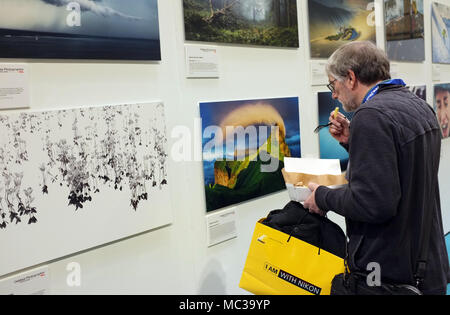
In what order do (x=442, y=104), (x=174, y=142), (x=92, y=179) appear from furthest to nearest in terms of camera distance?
1. (x=442, y=104)
2. (x=174, y=142)
3. (x=92, y=179)

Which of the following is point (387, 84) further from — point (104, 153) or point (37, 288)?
A: point (37, 288)

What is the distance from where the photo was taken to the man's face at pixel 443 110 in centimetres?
487

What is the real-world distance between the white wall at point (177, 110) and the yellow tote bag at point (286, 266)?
0.46 m

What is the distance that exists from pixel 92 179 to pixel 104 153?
132 millimetres

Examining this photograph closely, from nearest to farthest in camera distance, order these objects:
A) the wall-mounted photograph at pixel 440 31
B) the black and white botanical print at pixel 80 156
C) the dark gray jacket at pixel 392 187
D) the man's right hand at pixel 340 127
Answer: the dark gray jacket at pixel 392 187 < the black and white botanical print at pixel 80 156 < the man's right hand at pixel 340 127 < the wall-mounted photograph at pixel 440 31

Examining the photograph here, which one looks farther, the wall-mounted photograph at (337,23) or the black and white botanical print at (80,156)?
the wall-mounted photograph at (337,23)

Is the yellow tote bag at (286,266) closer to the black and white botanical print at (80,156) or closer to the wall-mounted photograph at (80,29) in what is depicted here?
the black and white botanical print at (80,156)

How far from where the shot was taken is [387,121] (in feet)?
5.44

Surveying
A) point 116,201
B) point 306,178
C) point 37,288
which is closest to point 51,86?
point 116,201

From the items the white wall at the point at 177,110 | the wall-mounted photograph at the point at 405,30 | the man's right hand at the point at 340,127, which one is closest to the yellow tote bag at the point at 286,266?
the white wall at the point at 177,110

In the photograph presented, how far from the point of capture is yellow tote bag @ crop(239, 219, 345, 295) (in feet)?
6.31

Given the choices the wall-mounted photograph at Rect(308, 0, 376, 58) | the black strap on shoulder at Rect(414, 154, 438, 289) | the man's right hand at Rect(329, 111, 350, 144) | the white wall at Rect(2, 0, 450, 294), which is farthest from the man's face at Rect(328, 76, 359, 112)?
the wall-mounted photograph at Rect(308, 0, 376, 58)

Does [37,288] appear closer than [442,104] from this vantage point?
Yes

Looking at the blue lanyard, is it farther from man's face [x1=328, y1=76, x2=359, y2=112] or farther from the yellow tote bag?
the yellow tote bag
